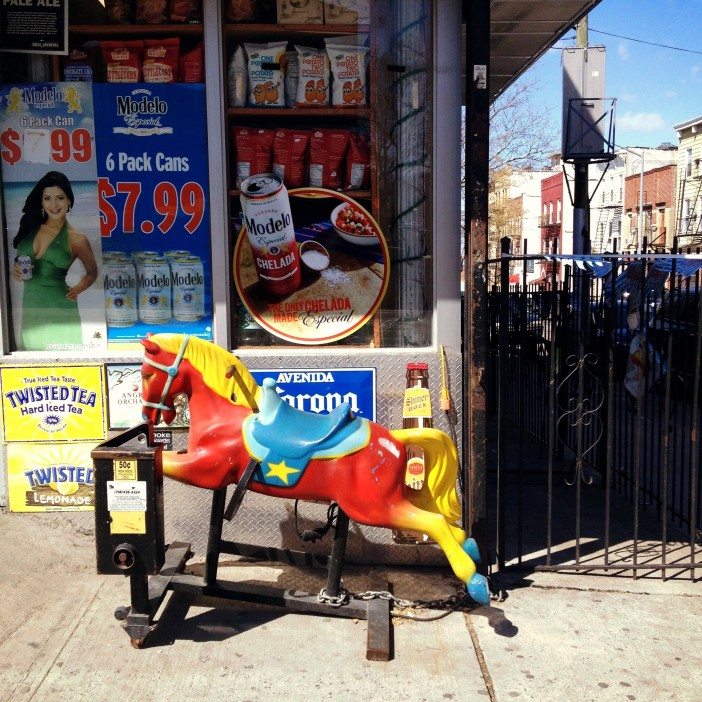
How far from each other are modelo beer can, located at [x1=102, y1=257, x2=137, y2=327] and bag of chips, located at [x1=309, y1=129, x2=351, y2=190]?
56.2 inches

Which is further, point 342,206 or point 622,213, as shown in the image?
point 622,213

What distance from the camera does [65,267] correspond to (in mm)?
5145

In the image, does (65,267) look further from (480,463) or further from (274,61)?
(480,463)

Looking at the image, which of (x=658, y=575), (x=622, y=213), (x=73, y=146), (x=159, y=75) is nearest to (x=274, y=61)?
(x=159, y=75)

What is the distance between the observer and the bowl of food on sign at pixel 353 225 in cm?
516

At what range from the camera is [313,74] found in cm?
512

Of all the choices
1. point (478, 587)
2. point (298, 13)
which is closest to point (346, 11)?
point (298, 13)

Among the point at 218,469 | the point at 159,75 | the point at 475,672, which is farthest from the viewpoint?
the point at 159,75

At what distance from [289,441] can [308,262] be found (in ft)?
5.26

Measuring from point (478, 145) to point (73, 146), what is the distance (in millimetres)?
2692

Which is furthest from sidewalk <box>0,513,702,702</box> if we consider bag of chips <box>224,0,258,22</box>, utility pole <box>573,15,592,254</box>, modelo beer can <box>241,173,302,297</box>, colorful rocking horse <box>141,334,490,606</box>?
utility pole <box>573,15,592,254</box>

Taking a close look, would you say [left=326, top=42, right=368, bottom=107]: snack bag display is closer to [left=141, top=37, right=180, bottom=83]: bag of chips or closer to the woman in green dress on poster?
[left=141, top=37, right=180, bottom=83]: bag of chips

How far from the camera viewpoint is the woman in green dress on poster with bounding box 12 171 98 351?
508 cm

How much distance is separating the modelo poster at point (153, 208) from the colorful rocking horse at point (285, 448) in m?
1.12
